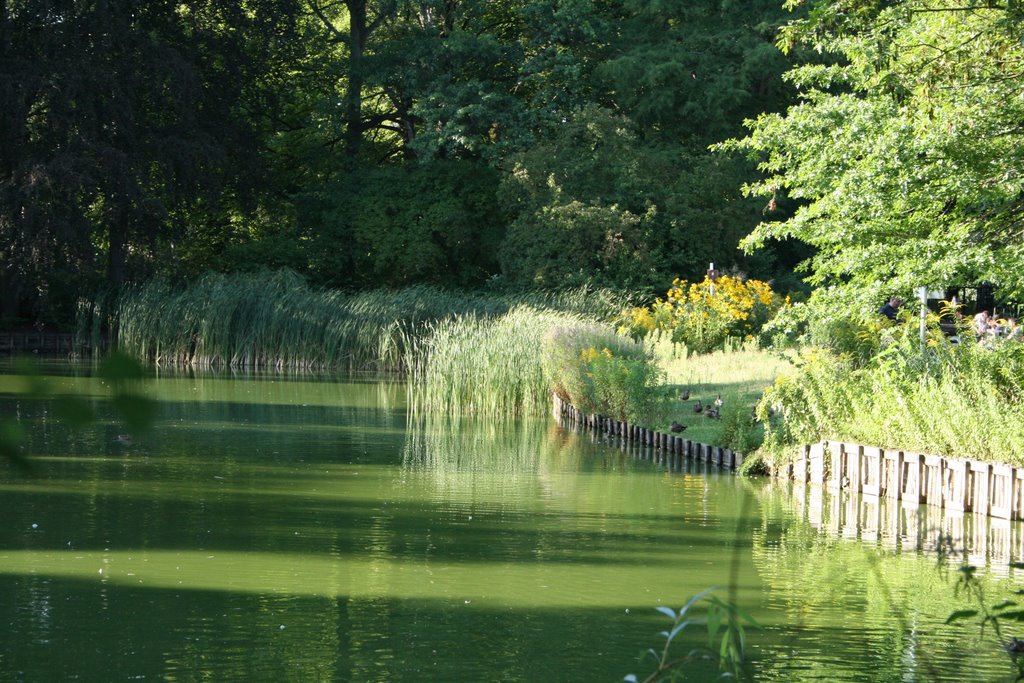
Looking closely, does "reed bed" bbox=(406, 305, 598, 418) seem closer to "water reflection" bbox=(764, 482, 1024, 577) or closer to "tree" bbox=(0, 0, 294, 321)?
"water reflection" bbox=(764, 482, 1024, 577)

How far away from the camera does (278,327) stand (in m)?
25.9

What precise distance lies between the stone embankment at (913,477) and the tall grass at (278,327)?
43.8ft

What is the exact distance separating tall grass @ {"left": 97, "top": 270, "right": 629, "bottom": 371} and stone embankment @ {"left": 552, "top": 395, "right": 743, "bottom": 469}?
7.69 metres

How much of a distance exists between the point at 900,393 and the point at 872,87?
10.1ft

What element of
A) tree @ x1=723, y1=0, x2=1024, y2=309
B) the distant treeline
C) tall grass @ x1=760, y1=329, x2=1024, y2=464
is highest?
the distant treeline

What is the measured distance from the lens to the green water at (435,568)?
621cm

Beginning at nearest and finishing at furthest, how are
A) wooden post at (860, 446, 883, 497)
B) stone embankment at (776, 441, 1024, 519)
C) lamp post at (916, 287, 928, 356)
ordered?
stone embankment at (776, 441, 1024, 519) → wooden post at (860, 446, 883, 497) → lamp post at (916, 287, 928, 356)

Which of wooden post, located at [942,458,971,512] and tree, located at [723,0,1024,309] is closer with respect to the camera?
wooden post, located at [942,458,971,512]

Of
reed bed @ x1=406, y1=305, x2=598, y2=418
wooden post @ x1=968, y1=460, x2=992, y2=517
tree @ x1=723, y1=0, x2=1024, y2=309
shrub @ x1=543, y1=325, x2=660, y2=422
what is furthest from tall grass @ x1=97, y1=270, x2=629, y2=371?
wooden post @ x1=968, y1=460, x2=992, y2=517

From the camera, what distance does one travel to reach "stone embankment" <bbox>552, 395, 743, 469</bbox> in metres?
13.4

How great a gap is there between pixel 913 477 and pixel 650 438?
436 cm

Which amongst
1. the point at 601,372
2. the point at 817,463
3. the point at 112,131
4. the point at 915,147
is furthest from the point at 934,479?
the point at 112,131

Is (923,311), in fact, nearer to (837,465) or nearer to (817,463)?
(817,463)

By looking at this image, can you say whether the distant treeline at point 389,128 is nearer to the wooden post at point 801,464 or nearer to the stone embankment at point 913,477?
the wooden post at point 801,464
